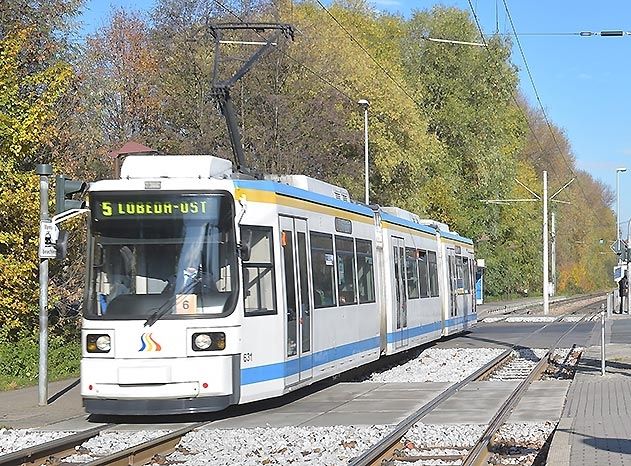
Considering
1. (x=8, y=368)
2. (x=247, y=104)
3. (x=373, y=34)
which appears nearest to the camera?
(x=8, y=368)

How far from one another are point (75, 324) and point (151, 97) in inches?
698

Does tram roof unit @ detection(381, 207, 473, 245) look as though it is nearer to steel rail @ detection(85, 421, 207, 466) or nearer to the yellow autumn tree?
the yellow autumn tree

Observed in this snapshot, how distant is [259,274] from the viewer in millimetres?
13656

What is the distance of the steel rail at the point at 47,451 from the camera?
33.4 feet

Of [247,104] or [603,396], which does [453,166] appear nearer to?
[247,104]

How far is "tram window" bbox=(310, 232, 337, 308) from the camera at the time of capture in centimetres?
1567

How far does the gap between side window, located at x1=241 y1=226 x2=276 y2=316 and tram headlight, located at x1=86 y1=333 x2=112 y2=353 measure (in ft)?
5.54

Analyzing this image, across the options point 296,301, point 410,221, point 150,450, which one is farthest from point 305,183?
point 410,221

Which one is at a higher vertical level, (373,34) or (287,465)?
(373,34)

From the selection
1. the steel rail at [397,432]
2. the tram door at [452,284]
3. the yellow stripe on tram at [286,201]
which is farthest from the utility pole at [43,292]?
the tram door at [452,284]

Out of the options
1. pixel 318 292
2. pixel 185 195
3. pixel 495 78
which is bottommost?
pixel 318 292

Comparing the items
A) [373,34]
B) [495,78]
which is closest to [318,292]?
[373,34]

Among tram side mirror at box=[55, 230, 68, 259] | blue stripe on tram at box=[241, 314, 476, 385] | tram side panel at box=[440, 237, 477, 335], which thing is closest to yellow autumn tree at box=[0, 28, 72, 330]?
tram side mirror at box=[55, 230, 68, 259]

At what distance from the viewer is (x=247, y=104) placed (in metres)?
41.6
